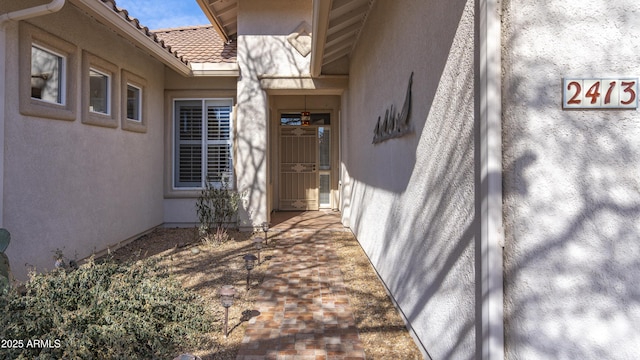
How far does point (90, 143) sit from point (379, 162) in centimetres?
461

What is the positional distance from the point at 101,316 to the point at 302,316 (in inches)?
78.9

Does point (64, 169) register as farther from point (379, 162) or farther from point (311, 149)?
point (311, 149)

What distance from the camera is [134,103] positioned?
820 cm

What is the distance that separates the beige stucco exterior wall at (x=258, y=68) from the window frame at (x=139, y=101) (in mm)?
1957

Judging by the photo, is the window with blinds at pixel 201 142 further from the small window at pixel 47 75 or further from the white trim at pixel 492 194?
the white trim at pixel 492 194

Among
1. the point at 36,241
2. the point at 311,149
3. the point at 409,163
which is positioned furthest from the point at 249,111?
the point at 409,163

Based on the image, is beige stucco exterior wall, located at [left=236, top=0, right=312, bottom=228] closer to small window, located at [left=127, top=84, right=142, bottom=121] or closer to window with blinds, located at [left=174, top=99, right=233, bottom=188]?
window with blinds, located at [left=174, top=99, right=233, bottom=188]

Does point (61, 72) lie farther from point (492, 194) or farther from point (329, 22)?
point (492, 194)

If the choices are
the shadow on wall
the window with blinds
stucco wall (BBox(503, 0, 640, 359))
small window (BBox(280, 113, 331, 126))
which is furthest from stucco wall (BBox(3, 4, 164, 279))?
stucco wall (BBox(503, 0, 640, 359))

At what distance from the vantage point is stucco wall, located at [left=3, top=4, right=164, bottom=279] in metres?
4.75

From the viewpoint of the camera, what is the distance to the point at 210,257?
22.4 feet

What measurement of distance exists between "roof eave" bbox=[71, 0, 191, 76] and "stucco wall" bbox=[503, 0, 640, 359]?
493 centimetres

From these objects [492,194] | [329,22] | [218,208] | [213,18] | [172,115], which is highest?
[213,18]

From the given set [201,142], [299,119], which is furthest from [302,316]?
[299,119]
